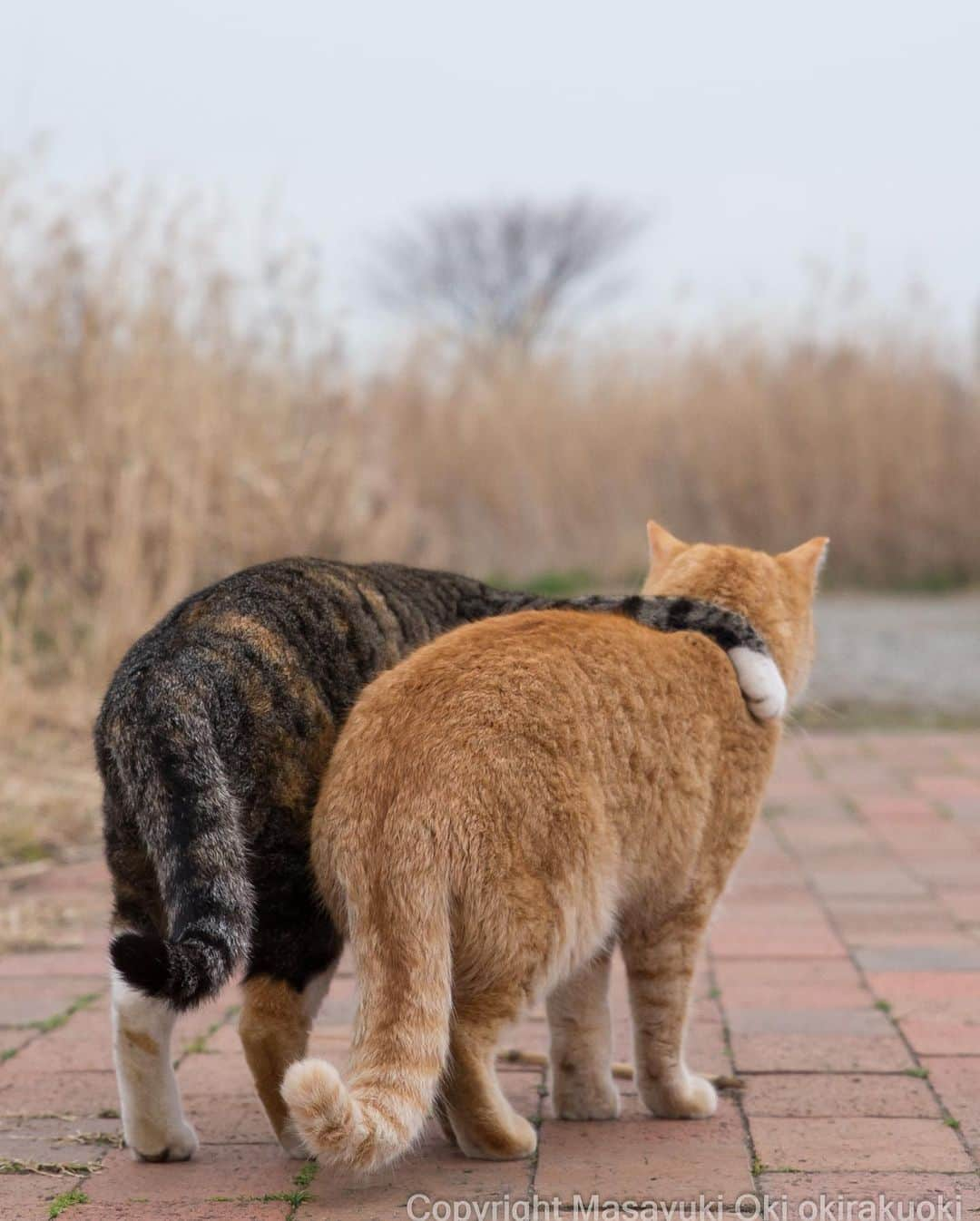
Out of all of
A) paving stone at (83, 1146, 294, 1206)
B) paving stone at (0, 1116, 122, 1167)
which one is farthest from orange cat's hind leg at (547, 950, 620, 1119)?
paving stone at (0, 1116, 122, 1167)

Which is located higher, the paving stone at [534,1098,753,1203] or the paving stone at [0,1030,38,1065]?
the paving stone at [534,1098,753,1203]

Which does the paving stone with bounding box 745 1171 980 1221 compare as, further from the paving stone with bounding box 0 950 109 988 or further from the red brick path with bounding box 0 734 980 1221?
the paving stone with bounding box 0 950 109 988

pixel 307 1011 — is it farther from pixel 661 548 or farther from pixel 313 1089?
pixel 661 548

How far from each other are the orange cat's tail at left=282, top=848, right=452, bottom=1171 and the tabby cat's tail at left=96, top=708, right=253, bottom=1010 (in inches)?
7.6

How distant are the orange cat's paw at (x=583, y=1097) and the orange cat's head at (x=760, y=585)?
2.69 feet

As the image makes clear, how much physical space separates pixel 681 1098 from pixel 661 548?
3.55ft

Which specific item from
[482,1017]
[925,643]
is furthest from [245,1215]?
[925,643]

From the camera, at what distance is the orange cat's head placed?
279 centimetres

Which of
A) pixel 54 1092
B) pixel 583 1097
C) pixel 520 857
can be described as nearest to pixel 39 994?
pixel 54 1092

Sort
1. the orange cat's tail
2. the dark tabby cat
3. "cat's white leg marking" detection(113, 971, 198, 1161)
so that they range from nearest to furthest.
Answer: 1. the orange cat's tail
2. the dark tabby cat
3. "cat's white leg marking" detection(113, 971, 198, 1161)

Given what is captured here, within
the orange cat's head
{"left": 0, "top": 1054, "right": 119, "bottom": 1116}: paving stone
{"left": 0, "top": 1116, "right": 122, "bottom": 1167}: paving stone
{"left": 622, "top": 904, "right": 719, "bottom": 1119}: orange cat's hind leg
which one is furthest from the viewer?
the orange cat's head

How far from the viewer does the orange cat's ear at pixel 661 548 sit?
301cm

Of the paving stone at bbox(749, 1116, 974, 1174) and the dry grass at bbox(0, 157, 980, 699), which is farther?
the dry grass at bbox(0, 157, 980, 699)

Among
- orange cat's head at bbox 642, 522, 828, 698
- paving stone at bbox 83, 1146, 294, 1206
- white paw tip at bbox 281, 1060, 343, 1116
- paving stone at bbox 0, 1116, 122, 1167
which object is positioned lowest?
paving stone at bbox 0, 1116, 122, 1167
